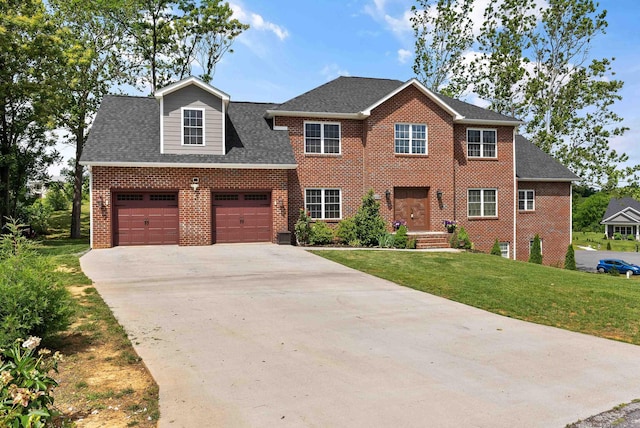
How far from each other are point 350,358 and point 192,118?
15376 mm

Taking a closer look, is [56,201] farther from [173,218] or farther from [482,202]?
[482,202]

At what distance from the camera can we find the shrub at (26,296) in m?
5.74

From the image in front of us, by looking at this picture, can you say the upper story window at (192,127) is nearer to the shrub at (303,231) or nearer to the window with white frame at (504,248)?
the shrub at (303,231)

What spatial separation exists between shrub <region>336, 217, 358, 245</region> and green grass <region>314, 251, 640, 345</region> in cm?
272

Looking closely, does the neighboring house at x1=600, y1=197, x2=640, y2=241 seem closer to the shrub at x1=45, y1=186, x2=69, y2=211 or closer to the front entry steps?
the front entry steps

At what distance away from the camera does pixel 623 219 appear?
216 feet

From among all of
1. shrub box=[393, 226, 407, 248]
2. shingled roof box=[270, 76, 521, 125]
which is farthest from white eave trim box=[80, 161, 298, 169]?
shrub box=[393, 226, 407, 248]

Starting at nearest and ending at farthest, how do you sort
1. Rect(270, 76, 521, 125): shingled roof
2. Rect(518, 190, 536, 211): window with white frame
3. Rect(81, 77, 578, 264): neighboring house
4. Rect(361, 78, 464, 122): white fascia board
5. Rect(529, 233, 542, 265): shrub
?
Rect(81, 77, 578, 264): neighboring house < Rect(361, 78, 464, 122): white fascia board < Rect(270, 76, 521, 125): shingled roof < Rect(529, 233, 542, 265): shrub < Rect(518, 190, 536, 211): window with white frame

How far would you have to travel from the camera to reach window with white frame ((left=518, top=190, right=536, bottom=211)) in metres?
25.6

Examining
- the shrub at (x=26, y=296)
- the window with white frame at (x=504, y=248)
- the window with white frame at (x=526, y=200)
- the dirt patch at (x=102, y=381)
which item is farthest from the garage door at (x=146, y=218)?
the window with white frame at (x=526, y=200)

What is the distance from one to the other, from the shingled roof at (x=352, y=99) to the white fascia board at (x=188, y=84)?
8.92 feet

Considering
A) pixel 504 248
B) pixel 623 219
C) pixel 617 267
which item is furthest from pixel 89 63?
pixel 623 219

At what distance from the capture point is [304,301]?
9.86m

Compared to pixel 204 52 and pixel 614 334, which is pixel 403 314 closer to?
pixel 614 334
